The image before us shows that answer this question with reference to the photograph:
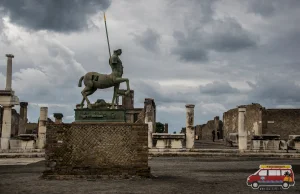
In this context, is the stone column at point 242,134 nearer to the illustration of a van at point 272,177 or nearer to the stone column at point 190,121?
the stone column at point 190,121

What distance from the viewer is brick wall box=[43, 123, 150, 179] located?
9969 mm

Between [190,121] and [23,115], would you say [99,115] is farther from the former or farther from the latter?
[23,115]

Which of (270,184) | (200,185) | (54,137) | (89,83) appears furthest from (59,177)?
(270,184)

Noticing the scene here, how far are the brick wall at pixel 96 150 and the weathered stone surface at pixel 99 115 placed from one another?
19 cm

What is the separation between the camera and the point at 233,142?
3189cm

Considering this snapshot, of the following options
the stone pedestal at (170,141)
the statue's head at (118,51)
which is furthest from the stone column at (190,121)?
the statue's head at (118,51)

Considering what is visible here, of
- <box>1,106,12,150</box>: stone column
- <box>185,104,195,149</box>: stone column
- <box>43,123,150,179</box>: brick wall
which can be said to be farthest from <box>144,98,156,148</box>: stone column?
<box>43,123,150,179</box>: brick wall

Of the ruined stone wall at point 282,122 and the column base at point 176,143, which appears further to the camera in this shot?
the ruined stone wall at point 282,122

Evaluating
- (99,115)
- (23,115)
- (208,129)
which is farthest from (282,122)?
(99,115)

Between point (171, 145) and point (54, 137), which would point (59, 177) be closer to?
point (54, 137)

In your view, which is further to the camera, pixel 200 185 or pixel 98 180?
pixel 98 180

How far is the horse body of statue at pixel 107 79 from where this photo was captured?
10703mm

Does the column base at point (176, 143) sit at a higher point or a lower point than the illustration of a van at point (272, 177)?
higher

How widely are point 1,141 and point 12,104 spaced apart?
2.11 m
